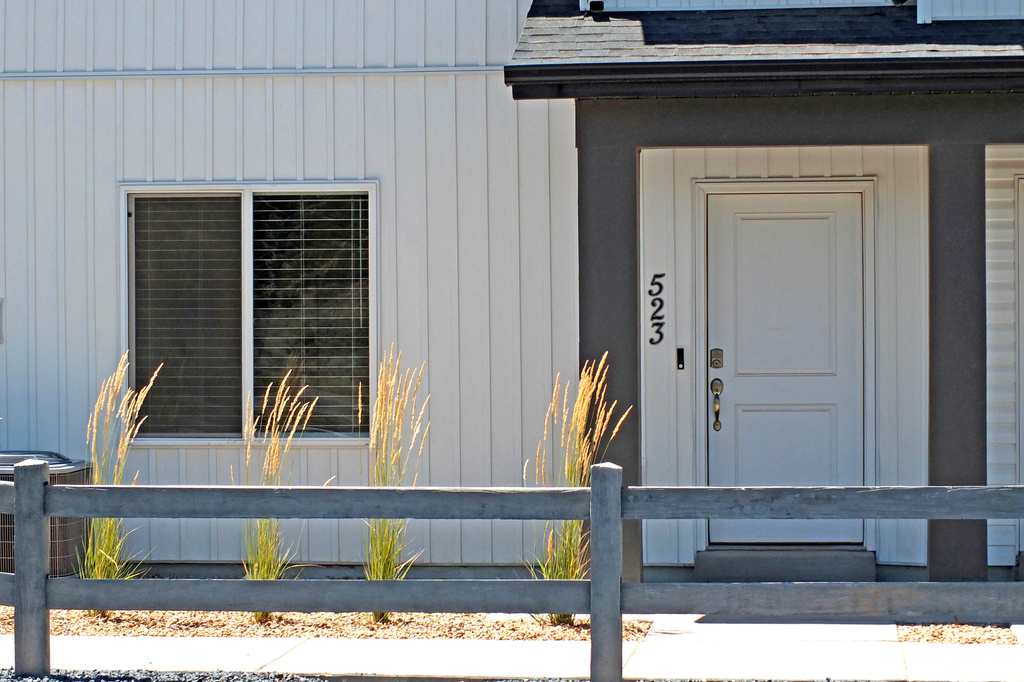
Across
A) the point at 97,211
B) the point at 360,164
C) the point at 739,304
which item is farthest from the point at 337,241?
the point at 739,304

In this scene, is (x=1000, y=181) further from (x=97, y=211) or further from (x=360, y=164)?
(x=97, y=211)

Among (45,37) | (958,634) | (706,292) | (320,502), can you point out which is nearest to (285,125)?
(45,37)

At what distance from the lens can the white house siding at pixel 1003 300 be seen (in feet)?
21.8

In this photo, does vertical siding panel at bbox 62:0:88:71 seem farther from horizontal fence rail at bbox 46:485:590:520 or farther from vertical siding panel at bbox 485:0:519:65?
horizontal fence rail at bbox 46:485:590:520

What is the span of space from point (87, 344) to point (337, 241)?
1.68 m

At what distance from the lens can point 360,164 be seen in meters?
6.80

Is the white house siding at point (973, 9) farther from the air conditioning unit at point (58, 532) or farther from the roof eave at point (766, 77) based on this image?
the air conditioning unit at point (58, 532)

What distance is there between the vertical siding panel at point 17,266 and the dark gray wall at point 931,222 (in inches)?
142

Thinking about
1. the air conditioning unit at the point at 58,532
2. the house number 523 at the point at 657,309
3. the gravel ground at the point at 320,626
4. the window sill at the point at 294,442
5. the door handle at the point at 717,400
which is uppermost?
the house number 523 at the point at 657,309

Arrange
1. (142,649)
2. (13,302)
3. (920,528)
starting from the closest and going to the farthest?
(142,649)
(920,528)
(13,302)

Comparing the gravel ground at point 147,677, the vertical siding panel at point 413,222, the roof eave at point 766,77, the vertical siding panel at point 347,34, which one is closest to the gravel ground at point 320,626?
the gravel ground at point 147,677

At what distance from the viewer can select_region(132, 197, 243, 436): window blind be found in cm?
697

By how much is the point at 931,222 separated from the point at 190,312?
433 cm

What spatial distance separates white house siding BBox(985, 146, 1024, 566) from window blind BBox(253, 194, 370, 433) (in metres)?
3.73
